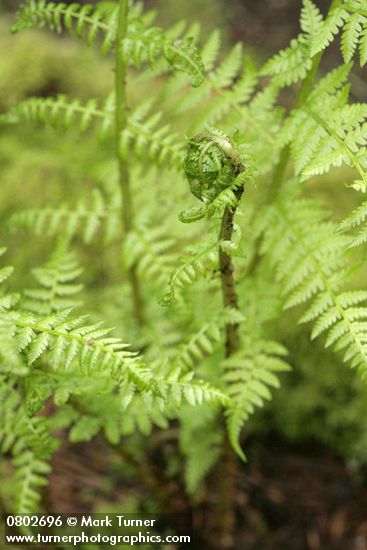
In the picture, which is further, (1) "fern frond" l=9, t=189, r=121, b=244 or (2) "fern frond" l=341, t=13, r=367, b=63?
(1) "fern frond" l=9, t=189, r=121, b=244

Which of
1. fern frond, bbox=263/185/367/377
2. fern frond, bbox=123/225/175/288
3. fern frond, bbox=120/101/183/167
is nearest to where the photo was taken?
fern frond, bbox=263/185/367/377

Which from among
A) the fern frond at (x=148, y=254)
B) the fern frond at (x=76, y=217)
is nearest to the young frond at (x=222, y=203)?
the fern frond at (x=148, y=254)

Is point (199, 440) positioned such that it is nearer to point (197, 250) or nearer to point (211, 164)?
point (197, 250)

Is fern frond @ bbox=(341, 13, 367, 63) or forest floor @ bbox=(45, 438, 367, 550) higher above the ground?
fern frond @ bbox=(341, 13, 367, 63)

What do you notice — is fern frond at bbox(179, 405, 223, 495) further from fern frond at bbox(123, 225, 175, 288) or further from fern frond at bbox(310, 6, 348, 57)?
fern frond at bbox(310, 6, 348, 57)

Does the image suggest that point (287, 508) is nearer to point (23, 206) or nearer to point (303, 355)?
point (303, 355)

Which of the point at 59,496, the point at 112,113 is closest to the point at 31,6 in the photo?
the point at 112,113

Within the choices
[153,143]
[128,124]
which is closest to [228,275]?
[153,143]

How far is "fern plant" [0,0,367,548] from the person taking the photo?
1.65 metres

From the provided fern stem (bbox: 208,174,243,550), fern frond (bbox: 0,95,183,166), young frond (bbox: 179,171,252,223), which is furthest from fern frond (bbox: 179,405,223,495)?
young frond (bbox: 179,171,252,223)

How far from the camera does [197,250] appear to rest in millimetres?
1732

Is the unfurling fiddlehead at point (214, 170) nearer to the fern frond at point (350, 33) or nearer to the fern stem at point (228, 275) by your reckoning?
the fern stem at point (228, 275)

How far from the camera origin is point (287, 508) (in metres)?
3.27

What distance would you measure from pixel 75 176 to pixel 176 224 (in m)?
1.60
